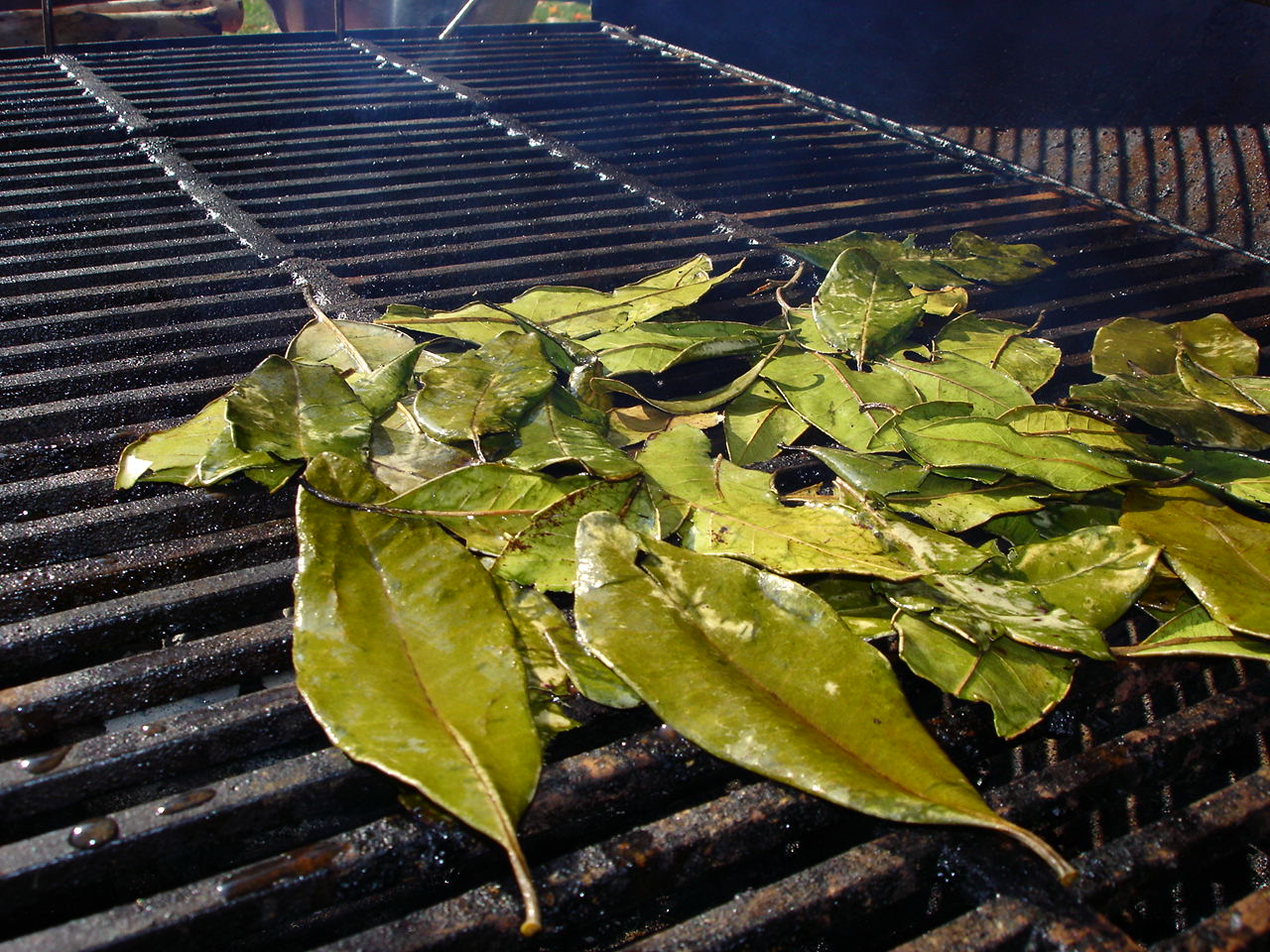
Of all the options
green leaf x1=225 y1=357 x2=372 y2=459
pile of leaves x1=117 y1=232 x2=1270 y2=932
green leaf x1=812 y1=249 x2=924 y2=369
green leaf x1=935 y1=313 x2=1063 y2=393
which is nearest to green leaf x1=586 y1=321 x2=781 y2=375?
pile of leaves x1=117 y1=232 x2=1270 y2=932

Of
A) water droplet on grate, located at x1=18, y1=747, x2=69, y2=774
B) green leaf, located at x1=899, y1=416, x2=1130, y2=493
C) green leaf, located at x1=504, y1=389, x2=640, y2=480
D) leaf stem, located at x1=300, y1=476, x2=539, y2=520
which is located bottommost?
water droplet on grate, located at x1=18, y1=747, x2=69, y2=774

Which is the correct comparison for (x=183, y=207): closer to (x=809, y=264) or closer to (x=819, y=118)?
(x=809, y=264)

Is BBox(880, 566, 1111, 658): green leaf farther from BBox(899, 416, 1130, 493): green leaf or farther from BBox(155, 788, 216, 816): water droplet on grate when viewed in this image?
BBox(155, 788, 216, 816): water droplet on grate

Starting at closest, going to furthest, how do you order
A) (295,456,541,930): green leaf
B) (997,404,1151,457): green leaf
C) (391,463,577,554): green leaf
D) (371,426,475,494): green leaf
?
(295,456,541,930): green leaf
(391,463,577,554): green leaf
(371,426,475,494): green leaf
(997,404,1151,457): green leaf

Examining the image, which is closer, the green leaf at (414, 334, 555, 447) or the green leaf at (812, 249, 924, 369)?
the green leaf at (414, 334, 555, 447)

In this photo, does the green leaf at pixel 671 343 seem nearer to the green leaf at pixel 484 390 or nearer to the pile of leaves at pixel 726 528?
the pile of leaves at pixel 726 528

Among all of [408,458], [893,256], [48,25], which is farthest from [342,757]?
[48,25]

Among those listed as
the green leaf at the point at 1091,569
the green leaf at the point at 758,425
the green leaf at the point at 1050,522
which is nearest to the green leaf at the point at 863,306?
the green leaf at the point at 758,425

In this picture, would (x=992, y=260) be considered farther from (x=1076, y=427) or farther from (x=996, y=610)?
(x=996, y=610)
